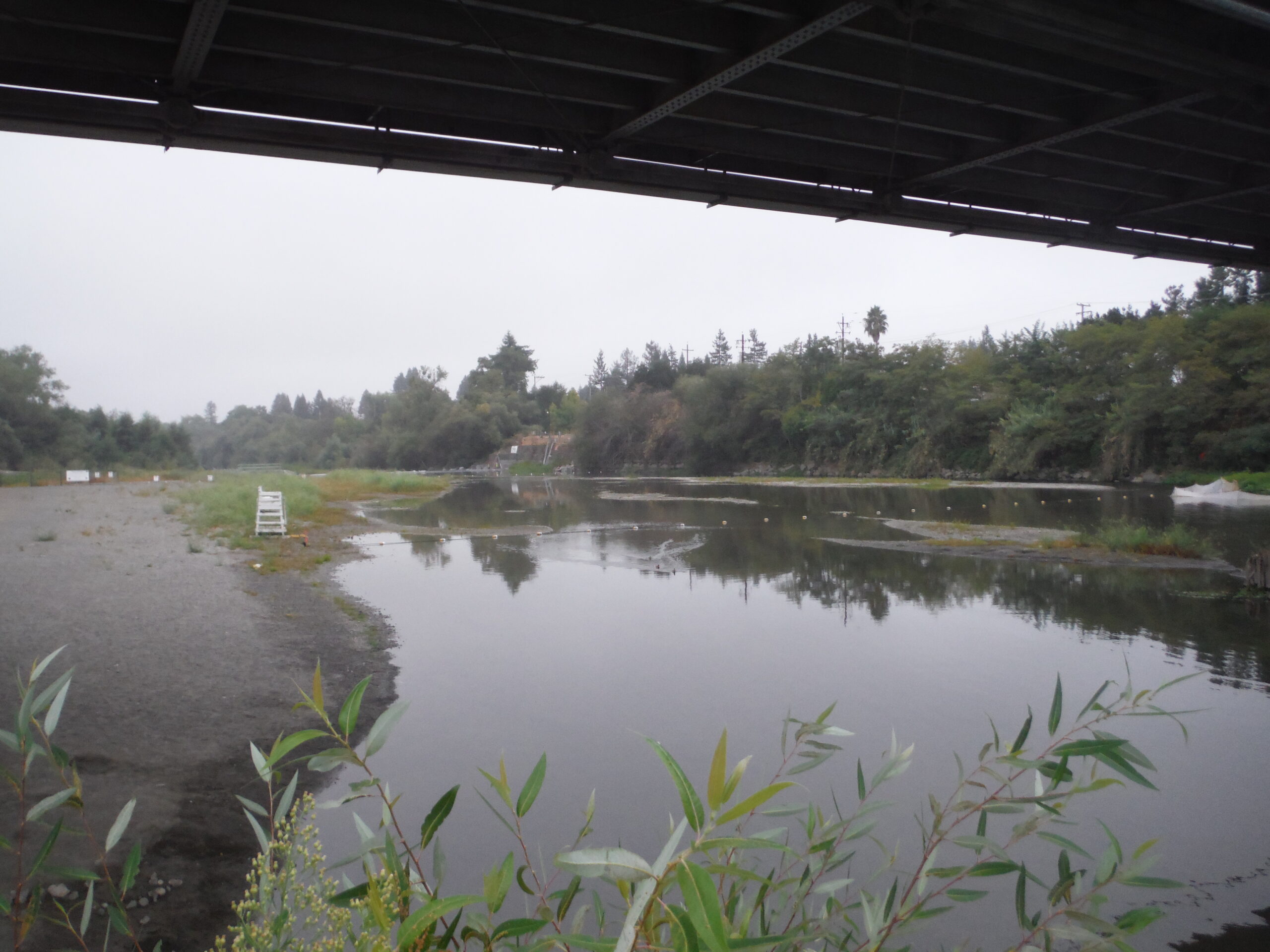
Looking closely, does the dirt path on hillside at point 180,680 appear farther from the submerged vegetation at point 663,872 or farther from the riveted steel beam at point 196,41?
the riveted steel beam at point 196,41

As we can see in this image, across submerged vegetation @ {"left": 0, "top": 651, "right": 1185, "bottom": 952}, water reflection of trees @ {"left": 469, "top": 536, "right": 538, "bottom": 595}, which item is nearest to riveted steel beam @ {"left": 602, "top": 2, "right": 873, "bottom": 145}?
submerged vegetation @ {"left": 0, "top": 651, "right": 1185, "bottom": 952}

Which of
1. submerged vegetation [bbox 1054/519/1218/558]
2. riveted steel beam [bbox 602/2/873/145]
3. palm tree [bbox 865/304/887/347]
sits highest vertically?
palm tree [bbox 865/304/887/347]

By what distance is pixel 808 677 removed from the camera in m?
7.78

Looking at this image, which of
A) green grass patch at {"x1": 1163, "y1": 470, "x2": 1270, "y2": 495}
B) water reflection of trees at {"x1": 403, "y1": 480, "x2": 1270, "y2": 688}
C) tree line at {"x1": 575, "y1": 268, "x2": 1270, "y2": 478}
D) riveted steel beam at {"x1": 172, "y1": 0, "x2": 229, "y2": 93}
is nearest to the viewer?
riveted steel beam at {"x1": 172, "y1": 0, "x2": 229, "y2": 93}

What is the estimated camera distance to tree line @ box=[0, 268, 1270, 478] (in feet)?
117

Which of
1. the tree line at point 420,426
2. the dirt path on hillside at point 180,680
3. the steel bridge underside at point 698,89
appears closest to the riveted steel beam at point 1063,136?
the steel bridge underside at point 698,89

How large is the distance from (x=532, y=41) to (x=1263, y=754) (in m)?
7.27

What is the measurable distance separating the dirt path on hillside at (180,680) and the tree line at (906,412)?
35.8m

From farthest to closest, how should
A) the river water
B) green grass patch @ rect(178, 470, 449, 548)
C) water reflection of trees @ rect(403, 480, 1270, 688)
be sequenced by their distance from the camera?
1. green grass patch @ rect(178, 470, 449, 548)
2. water reflection of trees @ rect(403, 480, 1270, 688)
3. the river water

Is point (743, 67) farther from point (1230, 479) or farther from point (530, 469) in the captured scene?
point (530, 469)

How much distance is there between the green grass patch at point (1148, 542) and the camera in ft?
48.6

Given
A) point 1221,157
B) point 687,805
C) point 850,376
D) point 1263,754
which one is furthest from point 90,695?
point 850,376

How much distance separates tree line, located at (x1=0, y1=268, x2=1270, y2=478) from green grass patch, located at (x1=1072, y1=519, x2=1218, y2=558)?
69.8 ft

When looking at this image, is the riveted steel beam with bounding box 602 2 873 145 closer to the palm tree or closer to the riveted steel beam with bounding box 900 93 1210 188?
the riveted steel beam with bounding box 900 93 1210 188
